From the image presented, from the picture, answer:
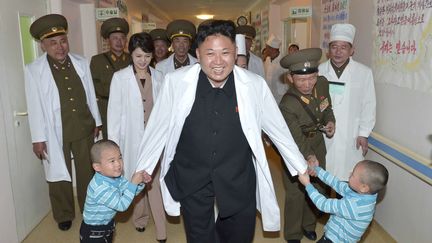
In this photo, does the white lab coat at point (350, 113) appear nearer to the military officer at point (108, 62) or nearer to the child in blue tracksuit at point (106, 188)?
the child in blue tracksuit at point (106, 188)

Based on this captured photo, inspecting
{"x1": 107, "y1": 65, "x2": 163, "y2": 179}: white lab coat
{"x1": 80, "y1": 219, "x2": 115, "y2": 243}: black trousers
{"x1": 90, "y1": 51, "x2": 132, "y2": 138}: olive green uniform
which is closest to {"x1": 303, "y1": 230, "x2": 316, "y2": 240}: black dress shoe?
{"x1": 107, "y1": 65, "x2": 163, "y2": 179}: white lab coat

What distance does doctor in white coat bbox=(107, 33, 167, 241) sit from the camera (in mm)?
2838

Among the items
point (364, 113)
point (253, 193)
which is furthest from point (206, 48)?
point (364, 113)

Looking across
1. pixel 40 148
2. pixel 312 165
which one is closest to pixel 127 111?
pixel 40 148

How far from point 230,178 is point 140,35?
1.35m

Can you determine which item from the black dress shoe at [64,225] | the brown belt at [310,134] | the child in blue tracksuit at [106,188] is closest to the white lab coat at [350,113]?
the brown belt at [310,134]

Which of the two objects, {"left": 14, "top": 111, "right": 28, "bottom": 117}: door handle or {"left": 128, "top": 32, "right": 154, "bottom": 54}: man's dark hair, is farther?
{"left": 14, "top": 111, "right": 28, "bottom": 117}: door handle

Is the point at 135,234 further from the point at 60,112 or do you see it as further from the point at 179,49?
the point at 179,49

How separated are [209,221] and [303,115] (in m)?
1.07

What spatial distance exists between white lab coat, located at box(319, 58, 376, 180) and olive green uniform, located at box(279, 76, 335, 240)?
248 millimetres

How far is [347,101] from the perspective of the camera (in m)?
3.08

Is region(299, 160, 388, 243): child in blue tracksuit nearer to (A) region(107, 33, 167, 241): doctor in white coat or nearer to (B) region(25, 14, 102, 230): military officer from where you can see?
(A) region(107, 33, 167, 241): doctor in white coat

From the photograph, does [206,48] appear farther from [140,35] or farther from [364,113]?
[364,113]

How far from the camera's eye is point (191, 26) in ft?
12.9
